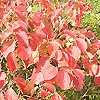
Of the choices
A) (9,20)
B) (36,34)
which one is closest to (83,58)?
(36,34)

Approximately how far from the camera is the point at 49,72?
1.32 metres

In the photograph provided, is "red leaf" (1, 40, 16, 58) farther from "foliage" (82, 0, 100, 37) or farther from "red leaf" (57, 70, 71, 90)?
"foliage" (82, 0, 100, 37)

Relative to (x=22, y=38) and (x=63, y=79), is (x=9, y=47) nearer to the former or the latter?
(x=22, y=38)

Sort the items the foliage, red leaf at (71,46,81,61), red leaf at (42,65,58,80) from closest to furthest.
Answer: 1. red leaf at (42,65,58,80)
2. red leaf at (71,46,81,61)
3. the foliage

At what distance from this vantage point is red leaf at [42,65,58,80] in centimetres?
131

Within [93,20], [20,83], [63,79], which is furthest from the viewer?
[93,20]

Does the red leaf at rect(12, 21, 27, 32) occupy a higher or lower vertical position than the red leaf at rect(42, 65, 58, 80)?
higher

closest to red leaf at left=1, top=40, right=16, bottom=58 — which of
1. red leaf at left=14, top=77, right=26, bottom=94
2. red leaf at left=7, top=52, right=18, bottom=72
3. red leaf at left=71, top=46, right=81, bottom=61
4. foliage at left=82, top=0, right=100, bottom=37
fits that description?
red leaf at left=7, top=52, right=18, bottom=72

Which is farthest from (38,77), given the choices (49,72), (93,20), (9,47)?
(93,20)

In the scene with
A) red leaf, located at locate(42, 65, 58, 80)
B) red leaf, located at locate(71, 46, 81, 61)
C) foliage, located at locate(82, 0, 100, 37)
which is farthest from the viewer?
foliage, located at locate(82, 0, 100, 37)

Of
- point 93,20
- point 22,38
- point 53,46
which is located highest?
point 22,38

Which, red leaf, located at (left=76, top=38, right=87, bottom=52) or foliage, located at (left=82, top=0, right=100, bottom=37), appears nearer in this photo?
red leaf, located at (left=76, top=38, right=87, bottom=52)

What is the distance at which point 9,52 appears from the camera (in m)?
1.35

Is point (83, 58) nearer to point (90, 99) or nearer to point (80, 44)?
point (80, 44)
